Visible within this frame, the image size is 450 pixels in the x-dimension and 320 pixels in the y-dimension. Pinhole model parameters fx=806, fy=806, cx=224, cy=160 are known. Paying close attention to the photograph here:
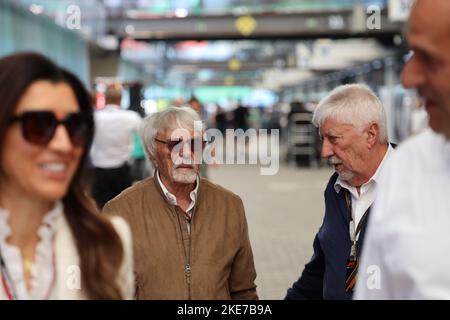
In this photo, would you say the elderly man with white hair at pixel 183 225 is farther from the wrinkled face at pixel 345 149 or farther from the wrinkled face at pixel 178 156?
the wrinkled face at pixel 345 149

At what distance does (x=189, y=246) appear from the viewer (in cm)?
317

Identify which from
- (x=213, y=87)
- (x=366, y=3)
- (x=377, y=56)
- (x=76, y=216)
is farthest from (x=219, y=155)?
(x=213, y=87)

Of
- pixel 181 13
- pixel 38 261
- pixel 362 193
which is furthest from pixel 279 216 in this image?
pixel 38 261

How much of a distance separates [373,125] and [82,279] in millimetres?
1835

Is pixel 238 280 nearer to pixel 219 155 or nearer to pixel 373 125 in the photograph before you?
pixel 373 125

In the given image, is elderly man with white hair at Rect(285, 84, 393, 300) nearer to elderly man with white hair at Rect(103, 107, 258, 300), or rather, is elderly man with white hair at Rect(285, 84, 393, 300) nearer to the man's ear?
the man's ear

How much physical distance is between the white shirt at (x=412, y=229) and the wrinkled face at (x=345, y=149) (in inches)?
61.2

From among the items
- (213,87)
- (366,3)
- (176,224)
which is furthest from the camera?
(213,87)

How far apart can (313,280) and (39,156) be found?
186 cm

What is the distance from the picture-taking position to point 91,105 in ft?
6.82

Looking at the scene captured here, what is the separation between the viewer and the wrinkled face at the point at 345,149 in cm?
341

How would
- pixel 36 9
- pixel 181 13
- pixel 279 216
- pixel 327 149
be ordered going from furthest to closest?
pixel 181 13
pixel 36 9
pixel 279 216
pixel 327 149

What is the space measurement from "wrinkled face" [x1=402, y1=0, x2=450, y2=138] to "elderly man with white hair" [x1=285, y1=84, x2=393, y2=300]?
1.55 meters

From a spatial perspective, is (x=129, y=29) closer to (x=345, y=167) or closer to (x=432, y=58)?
(x=345, y=167)
